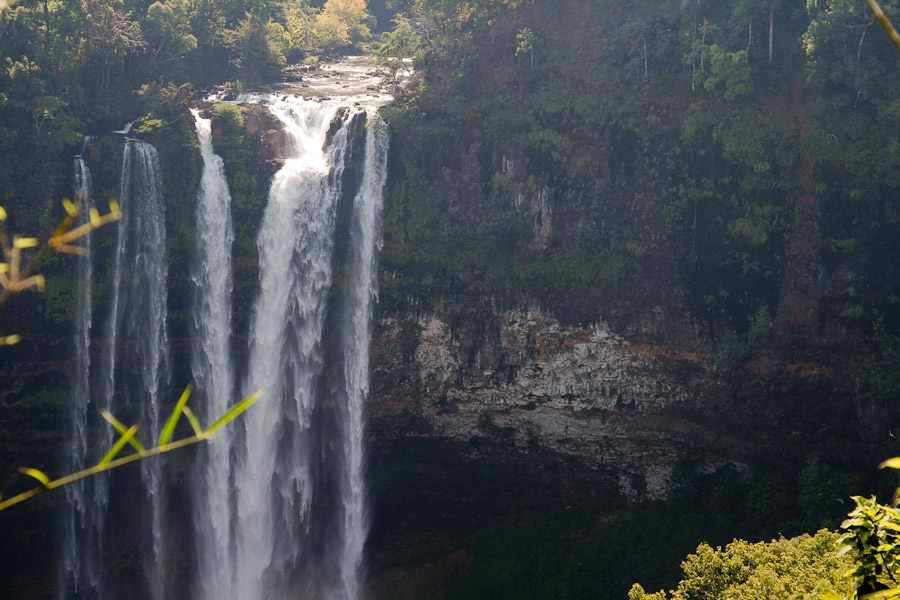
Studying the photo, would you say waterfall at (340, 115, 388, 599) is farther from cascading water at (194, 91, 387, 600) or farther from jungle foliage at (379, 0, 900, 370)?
jungle foliage at (379, 0, 900, 370)

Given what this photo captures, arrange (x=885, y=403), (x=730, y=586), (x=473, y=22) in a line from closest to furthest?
(x=730, y=586) → (x=885, y=403) → (x=473, y=22)

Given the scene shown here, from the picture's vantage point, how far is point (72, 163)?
28547 mm

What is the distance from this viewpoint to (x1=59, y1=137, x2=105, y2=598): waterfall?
27984 millimetres

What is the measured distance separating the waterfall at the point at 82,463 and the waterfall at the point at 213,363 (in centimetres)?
315

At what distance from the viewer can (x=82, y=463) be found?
28.2 m

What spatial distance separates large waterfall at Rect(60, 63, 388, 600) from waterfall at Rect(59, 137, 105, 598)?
0.06 metres

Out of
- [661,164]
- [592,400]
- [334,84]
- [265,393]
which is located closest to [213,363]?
[265,393]

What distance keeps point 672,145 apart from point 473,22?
898 cm

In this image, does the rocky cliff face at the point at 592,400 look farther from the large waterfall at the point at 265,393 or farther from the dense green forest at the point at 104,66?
the dense green forest at the point at 104,66

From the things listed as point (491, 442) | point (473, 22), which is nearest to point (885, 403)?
point (491, 442)

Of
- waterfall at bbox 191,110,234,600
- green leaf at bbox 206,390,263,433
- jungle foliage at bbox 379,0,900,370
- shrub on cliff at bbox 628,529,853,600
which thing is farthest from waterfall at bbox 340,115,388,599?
green leaf at bbox 206,390,263,433

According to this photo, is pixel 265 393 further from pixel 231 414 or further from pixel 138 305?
pixel 231 414

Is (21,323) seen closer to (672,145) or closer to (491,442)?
(491,442)

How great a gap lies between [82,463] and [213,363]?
498cm
